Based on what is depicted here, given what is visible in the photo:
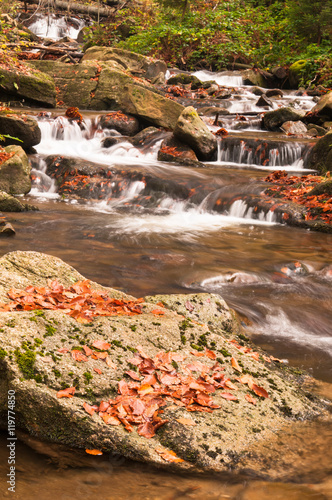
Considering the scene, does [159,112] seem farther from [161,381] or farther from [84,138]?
[161,381]

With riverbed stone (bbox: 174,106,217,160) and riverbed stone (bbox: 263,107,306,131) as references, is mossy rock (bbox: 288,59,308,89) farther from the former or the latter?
riverbed stone (bbox: 174,106,217,160)

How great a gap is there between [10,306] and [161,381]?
129 cm

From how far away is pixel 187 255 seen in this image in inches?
279

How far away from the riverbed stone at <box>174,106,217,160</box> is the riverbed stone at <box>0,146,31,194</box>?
452 centimetres

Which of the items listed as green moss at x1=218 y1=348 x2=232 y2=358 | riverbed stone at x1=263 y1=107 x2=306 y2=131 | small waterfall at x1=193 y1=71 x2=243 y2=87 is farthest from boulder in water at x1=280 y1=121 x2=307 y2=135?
green moss at x1=218 y1=348 x2=232 y2=358

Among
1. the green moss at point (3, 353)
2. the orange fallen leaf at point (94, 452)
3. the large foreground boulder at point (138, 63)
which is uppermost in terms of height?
the large foreground boulder at point (138, 63)

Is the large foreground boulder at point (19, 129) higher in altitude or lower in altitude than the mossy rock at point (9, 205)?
higher

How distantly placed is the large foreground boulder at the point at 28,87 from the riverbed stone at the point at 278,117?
7749 millimetres

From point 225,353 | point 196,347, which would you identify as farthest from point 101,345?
point 225,353

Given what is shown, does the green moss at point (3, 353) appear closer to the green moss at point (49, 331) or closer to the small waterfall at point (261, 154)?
the green moss at point (49, 331)

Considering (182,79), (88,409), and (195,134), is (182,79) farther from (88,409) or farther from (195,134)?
(88,409)

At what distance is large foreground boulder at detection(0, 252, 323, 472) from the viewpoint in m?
2.59

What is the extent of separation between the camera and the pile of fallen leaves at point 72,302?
3.43 meters

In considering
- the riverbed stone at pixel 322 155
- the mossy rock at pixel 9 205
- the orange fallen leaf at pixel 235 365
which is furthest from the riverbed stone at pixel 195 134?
the orange fallen leaf at pixel 235 365
